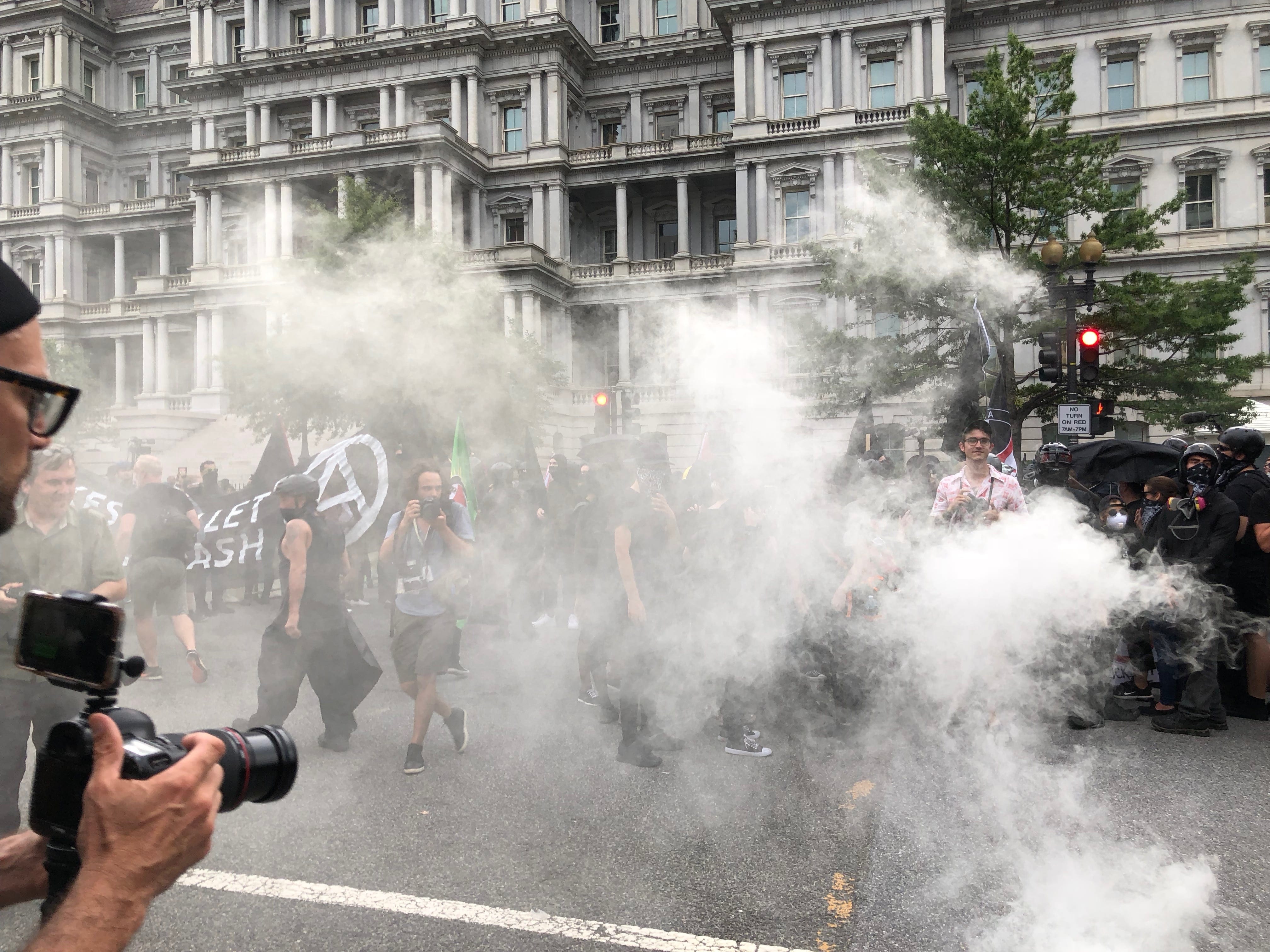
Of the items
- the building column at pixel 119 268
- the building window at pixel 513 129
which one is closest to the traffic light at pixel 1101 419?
the building window at pixel 513 129

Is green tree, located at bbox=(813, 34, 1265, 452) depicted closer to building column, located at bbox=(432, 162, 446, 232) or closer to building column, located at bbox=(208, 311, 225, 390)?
building column, located at bbox=(432, 162, 446, 232)

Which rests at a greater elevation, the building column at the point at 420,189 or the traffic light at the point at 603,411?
the building column at the point at 420,189

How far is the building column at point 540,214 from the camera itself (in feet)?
123

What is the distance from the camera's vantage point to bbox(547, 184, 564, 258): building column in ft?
122

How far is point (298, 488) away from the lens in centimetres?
513

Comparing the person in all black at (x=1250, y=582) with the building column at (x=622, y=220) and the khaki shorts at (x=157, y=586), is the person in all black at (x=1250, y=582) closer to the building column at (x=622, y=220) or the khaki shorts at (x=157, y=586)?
the khaki shorts at (x=157, y=586)

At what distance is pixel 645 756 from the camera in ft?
15.6

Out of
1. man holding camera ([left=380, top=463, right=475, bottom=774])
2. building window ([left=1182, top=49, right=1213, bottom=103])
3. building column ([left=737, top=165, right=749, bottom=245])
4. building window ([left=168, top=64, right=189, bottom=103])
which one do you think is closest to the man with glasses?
man holding camera ([left=380, top=463, right=475, bottom=774])

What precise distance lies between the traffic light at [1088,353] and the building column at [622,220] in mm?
28116

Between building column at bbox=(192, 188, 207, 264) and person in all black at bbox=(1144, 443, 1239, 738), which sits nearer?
person in all black at bbox=(1144, 443, 1239, 738)

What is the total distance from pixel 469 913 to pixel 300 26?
159 feet

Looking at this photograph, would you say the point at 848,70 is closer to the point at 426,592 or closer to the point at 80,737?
the point at 426,592

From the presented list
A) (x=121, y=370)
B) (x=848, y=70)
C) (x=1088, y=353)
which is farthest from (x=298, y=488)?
(x=121, y=370)

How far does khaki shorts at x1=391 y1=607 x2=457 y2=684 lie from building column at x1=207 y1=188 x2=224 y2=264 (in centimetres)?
3796
